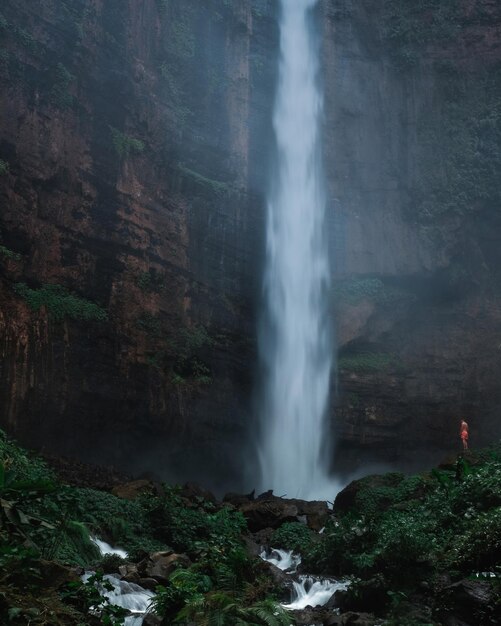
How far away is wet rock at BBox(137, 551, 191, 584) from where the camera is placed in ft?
23.6

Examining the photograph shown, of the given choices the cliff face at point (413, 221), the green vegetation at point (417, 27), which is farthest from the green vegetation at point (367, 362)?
the green vegetation at point (417, 27)

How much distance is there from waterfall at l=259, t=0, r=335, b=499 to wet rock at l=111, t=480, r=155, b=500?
6.23 m

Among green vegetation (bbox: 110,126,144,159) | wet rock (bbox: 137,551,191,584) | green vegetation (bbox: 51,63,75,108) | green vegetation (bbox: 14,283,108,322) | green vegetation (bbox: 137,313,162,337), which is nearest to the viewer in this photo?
wet rock (bbox: 137,551,191,584)

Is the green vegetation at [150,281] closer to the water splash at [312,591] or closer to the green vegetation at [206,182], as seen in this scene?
the green vegetation at [206,182]

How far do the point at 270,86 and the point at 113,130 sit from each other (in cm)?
800

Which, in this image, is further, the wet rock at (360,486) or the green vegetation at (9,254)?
the green vegetation at (9,254)

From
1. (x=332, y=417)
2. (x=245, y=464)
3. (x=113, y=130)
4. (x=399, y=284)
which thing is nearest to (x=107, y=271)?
(x=113, y=130)

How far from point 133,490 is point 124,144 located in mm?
10440

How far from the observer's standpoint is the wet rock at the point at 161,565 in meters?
7.18

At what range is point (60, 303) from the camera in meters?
14.8

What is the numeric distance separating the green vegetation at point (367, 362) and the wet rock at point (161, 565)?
41.2 ft

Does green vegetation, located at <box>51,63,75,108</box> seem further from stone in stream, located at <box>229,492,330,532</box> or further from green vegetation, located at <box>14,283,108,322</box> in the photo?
stone in stream, located at <box>229,492,330,532</box>

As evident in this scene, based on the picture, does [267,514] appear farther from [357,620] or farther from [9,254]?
[9,254]

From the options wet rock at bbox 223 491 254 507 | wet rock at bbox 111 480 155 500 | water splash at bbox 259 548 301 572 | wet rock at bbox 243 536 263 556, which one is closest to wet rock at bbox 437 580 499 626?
water splash at bbox 259 548 301 572
